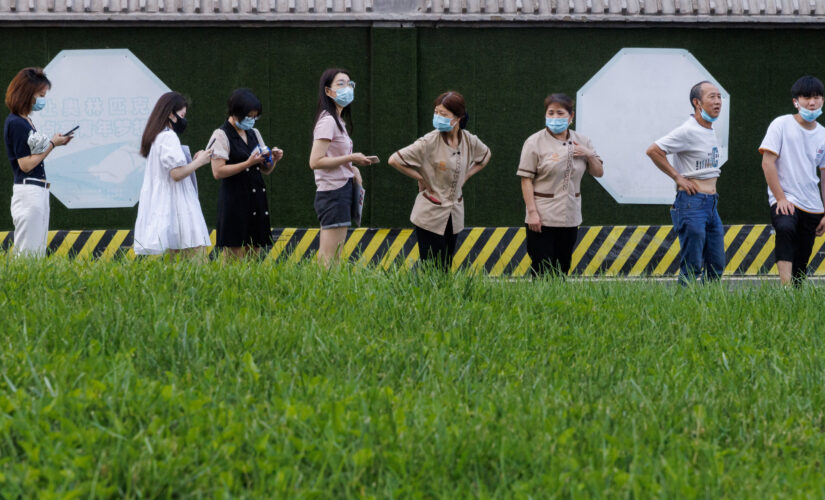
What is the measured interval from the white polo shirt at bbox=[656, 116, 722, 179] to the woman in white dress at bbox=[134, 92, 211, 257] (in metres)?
3.44

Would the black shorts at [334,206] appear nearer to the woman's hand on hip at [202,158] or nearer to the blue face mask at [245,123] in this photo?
the blue face mask at [245,123]

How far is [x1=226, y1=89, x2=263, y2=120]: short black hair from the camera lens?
7.58 meters

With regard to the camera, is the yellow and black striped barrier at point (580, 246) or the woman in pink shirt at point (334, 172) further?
the yellow and black striped barrier at point (580, 246)

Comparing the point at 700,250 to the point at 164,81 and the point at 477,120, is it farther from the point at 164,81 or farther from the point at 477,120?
the point at 164,81

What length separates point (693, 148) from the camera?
7.64 m

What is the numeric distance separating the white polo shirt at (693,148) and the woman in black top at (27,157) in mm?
4510

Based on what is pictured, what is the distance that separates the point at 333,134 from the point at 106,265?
7.18 ft

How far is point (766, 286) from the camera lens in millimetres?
6727

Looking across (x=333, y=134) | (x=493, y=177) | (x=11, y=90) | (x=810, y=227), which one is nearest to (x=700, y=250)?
(x=810, y=227)

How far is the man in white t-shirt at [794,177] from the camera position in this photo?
7.77m

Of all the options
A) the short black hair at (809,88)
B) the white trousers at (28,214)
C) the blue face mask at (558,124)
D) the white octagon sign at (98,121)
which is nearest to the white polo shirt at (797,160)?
the short black hair at (809,88)

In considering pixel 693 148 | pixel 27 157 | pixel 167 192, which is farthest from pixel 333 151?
pixel 693 148

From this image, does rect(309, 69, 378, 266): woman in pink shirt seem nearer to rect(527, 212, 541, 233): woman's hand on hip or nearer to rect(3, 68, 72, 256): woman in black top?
rect(527, 212, 541, 233): woman's hand on hip

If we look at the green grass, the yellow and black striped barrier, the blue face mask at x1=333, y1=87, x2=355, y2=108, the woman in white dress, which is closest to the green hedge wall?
the yellow and black striped barrier
